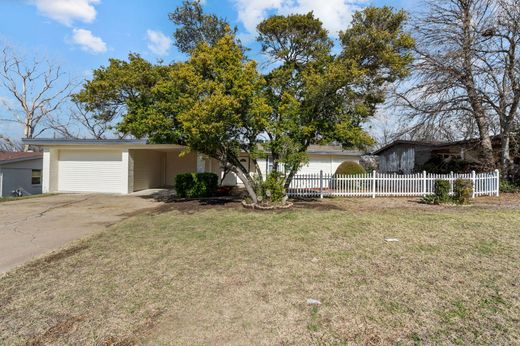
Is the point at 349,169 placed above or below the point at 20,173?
above

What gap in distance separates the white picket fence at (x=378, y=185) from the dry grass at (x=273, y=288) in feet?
22.5

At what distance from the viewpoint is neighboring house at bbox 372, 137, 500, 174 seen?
16750 mm

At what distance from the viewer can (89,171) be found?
16.1 m

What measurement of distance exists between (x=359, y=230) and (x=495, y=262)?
2.41m

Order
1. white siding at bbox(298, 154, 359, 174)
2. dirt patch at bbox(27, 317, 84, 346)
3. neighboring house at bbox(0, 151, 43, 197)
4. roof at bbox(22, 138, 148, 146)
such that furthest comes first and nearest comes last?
white siding at bbox(298, 154, 359, 174), neighboring house at bbox(0, 151, 43, 197), roof at bbox(22, 138, 148, 146), dirt patch at bbox(27, 317, 84, 346)

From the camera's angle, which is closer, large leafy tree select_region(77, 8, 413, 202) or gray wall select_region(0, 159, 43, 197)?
large leafy tree select_region(77, 8, 413, 202)

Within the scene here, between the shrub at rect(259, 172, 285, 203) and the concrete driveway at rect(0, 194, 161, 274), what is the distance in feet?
13.4

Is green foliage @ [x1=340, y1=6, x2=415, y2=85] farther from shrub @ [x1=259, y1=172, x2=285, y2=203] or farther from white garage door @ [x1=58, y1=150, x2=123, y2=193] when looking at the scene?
Result: white garage door @ [x1=58, y1=150, x2=123, y2=193]

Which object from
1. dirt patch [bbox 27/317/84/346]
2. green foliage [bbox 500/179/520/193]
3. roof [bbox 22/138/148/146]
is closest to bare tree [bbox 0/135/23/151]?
roof [bbox 22/138/148/146]

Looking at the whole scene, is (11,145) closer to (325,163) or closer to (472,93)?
(325,163)

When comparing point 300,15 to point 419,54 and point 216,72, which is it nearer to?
point 216,72

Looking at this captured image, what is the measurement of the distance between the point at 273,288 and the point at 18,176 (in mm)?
19937

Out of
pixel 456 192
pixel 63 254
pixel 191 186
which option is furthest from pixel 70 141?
pixel 456 192

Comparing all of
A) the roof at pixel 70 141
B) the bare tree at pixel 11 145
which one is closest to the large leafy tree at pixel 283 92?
the roof at pixel 70 141
